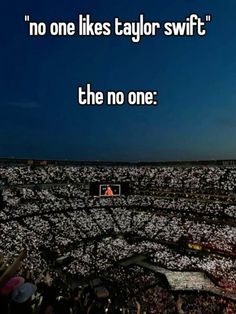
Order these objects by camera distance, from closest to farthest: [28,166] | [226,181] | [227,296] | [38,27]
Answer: [38,27] → [227,296] → [226,181] → [28,166]

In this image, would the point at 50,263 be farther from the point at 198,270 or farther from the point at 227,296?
the point at 227,296

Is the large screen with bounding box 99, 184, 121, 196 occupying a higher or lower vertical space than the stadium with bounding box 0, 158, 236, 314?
higher

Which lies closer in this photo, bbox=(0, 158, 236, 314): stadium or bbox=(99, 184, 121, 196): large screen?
bbox=(0, 158, 236, 314): stadium

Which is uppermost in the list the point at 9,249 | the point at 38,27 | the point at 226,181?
the point at 38,27

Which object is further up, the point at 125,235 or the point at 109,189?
the point at 109,189

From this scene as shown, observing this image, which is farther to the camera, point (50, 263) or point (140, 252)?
point (140, 252)

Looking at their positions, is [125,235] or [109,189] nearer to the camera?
[109,189]

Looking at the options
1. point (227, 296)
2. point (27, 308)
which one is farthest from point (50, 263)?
point (27, 308)

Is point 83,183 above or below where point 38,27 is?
below
